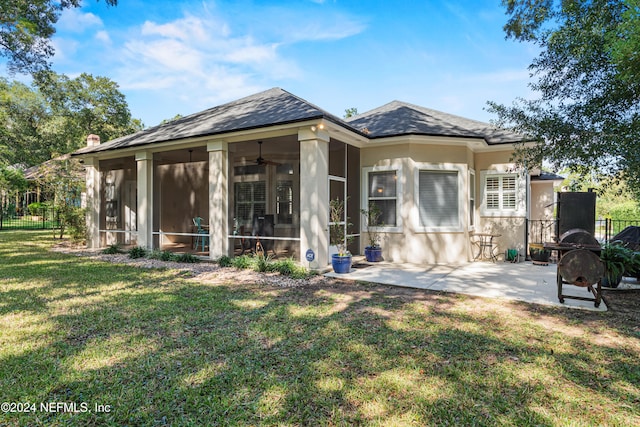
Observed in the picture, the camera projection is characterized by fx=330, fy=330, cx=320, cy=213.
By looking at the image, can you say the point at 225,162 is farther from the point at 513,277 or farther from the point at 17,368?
the point at 513,277

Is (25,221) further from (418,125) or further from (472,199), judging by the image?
(472,199)

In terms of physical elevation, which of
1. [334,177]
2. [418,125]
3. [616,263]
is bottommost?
[616,263]

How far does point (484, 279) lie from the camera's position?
7.09 meters

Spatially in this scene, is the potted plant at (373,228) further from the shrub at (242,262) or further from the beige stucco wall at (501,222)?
the beige stucco wall at (501,222)

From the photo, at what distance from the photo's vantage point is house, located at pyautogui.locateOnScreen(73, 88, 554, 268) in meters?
7.63

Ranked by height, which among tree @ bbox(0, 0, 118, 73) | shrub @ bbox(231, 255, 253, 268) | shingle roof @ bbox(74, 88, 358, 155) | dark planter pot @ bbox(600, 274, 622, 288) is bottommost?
dark planter pot @ bbox(600, 274, 622, 288)

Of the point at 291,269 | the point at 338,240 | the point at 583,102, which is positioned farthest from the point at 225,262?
the point at 583,102

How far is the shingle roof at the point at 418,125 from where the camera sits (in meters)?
8.80

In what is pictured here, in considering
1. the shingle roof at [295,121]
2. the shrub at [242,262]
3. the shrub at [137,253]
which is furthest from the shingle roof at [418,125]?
the shrub at [137,253]

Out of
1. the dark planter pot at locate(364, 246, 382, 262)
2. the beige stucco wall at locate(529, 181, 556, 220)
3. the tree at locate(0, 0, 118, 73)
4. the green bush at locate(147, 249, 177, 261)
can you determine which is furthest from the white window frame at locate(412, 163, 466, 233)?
the tree at locate(0, 0, 118, 73)

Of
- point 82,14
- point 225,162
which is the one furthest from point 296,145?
point 82,14

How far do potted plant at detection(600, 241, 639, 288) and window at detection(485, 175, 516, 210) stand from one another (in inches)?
152

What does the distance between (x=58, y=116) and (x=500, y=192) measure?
32.6 meters

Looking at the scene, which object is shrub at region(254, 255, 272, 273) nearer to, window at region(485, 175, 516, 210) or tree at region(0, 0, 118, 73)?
window at region(485, 175, 516, 210)
